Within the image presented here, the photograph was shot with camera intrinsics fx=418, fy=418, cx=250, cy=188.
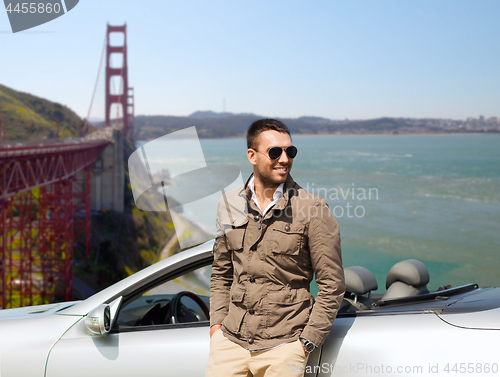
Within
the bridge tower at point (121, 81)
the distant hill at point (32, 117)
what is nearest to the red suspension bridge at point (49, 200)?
the bridge tower at point (121, 81)

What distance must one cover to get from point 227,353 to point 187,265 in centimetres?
50

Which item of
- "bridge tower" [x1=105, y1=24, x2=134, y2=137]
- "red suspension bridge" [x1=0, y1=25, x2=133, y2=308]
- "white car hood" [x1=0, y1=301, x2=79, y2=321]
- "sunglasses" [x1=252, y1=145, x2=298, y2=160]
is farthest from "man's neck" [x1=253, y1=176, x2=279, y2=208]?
"bridge tower" [x1=105, y1=24, x2=134, y2=137]

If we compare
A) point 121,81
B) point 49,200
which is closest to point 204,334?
point 49,200

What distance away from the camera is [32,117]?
6831 centimetres

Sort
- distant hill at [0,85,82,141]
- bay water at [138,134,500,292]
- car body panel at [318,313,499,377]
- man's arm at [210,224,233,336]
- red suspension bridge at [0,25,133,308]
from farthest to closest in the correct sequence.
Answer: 1. distant hill at [0,85,82,141]
2. bay water at [138,134,500,292]
3. red suspension bridge at [0,25,133,308]
4. man's arm at [210,224,233,336]
5. car body panel at [318,313,499,377]

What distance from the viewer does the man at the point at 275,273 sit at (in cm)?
153

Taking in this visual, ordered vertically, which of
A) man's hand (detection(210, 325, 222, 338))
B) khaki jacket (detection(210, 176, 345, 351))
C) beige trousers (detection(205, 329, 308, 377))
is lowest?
beige trousers (detection(205, 329, 308, 377))

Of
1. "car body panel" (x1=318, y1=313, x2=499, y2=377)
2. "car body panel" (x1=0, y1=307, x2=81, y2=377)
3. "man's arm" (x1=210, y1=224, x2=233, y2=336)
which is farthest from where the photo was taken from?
"car body panel" (x1=0, y1=307, x2=81, y2=377)

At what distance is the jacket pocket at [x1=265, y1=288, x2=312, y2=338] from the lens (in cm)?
154

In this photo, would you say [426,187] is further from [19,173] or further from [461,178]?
[19,173]

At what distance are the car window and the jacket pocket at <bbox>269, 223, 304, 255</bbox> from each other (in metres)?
0.59

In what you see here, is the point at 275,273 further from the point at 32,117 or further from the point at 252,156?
the point at 32,117

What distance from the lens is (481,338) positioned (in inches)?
59.1

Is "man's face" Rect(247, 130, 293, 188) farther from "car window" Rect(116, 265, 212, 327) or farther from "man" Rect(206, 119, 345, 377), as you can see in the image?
"car window" Rect(116, 265, 212, 327)
